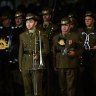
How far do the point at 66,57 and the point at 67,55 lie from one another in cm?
7

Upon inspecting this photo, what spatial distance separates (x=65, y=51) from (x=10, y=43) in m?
1.54

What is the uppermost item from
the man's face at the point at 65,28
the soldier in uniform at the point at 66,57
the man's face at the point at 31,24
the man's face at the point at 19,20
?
the man's face at the point at 19,20

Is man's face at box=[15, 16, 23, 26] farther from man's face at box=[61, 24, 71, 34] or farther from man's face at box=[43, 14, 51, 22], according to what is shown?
man's face at box=[61, 24, 71, 34]

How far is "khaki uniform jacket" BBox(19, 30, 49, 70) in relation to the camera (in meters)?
13.4

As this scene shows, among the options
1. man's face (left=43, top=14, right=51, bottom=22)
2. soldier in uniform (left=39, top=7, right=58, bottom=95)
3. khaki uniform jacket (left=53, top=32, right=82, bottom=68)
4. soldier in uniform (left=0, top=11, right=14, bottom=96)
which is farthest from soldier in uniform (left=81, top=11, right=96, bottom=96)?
soldier in uniform (left=0, top=11, right=14, bottom=96)

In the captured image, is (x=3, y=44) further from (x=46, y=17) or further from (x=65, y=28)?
(x=65, y=28)

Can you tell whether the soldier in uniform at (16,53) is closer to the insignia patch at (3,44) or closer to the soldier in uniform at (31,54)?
the insignia patch at (3,44)

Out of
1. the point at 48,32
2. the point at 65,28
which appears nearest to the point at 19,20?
the point at 48,32

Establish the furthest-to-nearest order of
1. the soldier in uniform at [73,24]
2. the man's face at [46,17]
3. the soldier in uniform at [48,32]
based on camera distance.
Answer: the man's face at [46,17] < the soldier in uniform at [73,24] < the soldier in uniform at [48,32]

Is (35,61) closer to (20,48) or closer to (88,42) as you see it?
(20,48)

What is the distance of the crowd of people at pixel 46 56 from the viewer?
13.4 metres

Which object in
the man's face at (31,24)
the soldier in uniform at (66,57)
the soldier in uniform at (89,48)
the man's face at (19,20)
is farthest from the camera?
the man's face at (19,20)

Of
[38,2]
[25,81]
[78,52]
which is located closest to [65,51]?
[78,52]

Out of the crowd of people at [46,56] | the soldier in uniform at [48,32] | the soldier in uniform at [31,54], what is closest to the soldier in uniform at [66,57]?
the crowd of people at [46,56]
